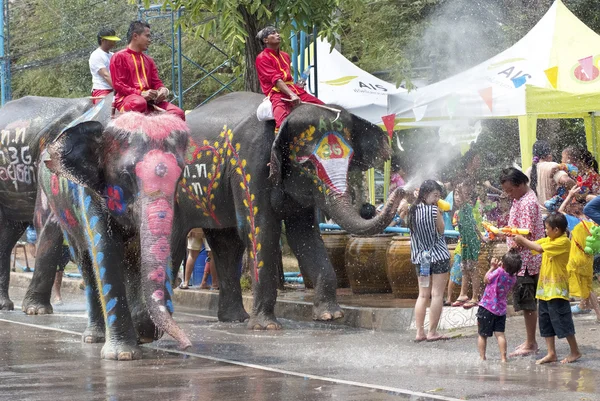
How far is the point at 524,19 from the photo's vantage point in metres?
25.5

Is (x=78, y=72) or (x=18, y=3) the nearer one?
(x=78, y=72)

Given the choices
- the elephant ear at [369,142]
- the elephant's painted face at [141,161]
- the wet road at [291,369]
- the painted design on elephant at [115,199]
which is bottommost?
the wet road at [291,369]

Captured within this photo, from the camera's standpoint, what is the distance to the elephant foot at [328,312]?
12.7 meters

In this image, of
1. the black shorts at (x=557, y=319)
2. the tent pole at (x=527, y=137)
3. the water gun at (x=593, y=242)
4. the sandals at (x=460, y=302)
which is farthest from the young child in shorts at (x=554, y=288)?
the tent pole at (x=527, y=137)

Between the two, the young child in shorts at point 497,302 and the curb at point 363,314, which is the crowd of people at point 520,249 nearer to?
the young child in shorts at point 497,302

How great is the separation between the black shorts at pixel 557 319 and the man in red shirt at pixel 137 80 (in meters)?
3.55

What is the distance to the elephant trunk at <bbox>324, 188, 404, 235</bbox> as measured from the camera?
1101 centimetres

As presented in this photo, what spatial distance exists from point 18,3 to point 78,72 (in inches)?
283

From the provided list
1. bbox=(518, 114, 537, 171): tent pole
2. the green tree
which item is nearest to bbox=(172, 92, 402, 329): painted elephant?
the green tree

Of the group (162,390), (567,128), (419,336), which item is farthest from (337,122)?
(567,128)

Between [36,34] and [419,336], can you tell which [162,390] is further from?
[36,34]

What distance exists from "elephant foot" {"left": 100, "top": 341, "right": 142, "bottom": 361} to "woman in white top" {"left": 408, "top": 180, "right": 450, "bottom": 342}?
8.72 feet

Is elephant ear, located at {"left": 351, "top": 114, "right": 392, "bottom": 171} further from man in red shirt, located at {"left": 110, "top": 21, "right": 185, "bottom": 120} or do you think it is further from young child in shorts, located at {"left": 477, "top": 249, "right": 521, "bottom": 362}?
young child in shorts, located at {"left": 477, "top": 249, "right": 521, "bottom": 362}

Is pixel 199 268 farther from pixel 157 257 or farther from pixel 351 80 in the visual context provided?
pixel 157 257
